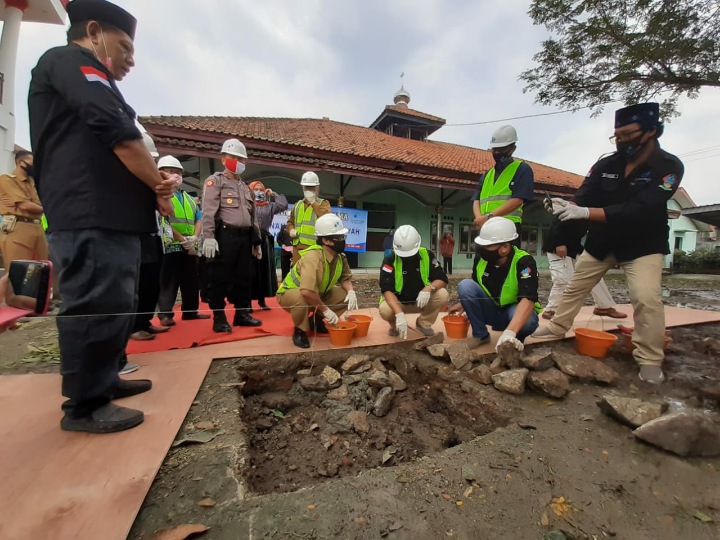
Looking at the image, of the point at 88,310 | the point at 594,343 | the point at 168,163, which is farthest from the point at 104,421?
the point at 594,343

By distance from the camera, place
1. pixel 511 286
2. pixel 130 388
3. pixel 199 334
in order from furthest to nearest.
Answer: pixel 199 334, pixel 511 286, pixel 130 388

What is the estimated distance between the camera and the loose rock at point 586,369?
221 centimetres

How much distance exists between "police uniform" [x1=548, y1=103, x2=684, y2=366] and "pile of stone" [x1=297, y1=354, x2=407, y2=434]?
5.60ft

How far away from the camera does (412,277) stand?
309 cm

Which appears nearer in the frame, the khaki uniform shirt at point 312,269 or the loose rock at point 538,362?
the loose rock at point 538,362

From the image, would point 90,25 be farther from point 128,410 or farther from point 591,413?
point 591,413

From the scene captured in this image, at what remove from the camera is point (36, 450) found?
1408 mm

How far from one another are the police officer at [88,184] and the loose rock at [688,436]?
8.04 ft

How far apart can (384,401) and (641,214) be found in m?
2.15

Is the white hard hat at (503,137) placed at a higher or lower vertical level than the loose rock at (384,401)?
higher

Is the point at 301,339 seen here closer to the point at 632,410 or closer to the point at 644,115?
the point at 632,410

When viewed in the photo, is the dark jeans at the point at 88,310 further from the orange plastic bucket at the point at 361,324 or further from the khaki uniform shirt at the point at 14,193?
the khaki uniform shirt at the point at 14,193

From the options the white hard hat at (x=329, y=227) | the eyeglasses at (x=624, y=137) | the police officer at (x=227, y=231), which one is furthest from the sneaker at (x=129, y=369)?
the eyeglasses at (x=624, y=137)

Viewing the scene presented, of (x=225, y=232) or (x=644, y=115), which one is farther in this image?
(x=225, y=232)
